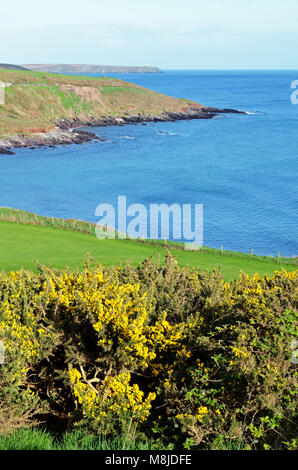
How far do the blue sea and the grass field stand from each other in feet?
47.7

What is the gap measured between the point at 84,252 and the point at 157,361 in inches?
894

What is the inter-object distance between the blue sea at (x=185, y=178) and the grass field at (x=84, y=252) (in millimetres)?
14535

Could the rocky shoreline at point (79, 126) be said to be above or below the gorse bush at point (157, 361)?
above

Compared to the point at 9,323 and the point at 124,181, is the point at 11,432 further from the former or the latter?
the point at 124,181

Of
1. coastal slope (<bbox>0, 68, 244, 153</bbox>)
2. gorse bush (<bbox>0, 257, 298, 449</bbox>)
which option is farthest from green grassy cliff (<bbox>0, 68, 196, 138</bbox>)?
gorse bush (<bbox>0, 257, 298, 449</bbox>)

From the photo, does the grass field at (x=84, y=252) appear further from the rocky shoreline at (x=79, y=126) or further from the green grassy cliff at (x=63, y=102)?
the green grassy cliff at (x=63, y=102)

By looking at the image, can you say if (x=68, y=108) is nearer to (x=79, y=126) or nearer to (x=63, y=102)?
(x=63, y=102)

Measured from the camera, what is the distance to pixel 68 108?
478ft

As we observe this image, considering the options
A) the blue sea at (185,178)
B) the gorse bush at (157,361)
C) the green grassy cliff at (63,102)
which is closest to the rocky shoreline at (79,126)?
the green grassy cliff at (63,102)

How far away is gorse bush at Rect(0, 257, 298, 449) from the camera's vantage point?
9367 mm

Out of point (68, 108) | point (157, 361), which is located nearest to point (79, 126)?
point (68, 108)

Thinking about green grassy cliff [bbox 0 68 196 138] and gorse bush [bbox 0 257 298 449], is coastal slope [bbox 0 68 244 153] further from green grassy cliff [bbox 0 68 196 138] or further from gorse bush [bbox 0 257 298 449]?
gorse bush [bbox 0 257 298 449]

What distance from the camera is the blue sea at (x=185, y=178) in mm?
64250
